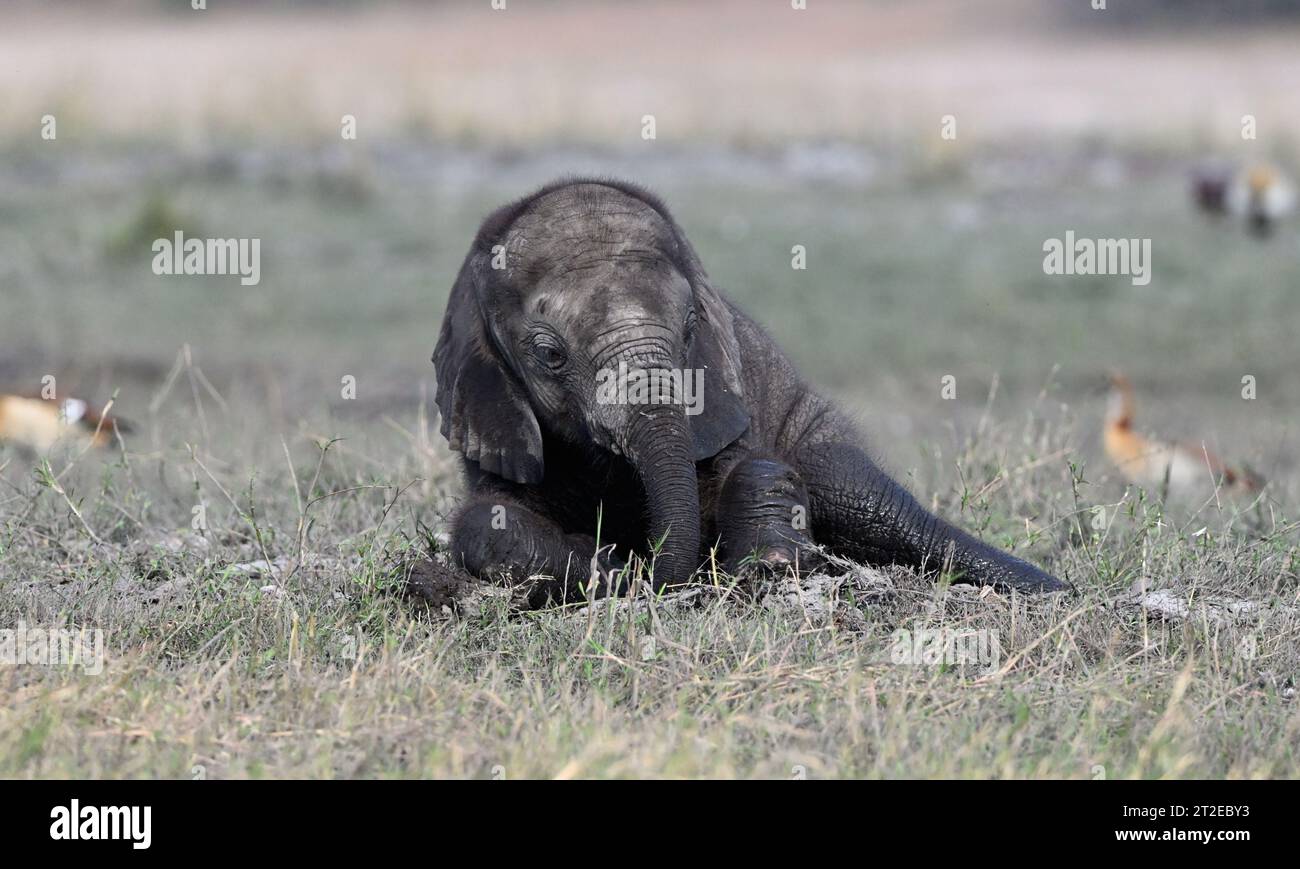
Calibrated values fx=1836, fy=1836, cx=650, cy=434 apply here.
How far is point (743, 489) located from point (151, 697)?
1932mm

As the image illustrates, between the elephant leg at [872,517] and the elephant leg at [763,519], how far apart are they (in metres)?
0.36

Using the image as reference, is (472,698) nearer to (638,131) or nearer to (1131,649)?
(1131,649)

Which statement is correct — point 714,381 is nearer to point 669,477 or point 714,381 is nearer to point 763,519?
point 763,519

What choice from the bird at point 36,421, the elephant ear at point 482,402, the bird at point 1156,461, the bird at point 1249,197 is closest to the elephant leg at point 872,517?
the elephant ear at point 482,402

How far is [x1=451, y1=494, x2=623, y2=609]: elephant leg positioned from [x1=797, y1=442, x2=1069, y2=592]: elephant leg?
33.3 inches

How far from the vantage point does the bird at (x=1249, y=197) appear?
18891mm

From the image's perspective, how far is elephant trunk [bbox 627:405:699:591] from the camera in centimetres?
538

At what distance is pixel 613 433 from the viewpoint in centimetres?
549

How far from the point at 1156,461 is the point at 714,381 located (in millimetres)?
3972

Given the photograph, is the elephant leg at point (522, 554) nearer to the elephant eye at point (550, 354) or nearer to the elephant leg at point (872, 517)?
the elephant eye at point (550, 354)

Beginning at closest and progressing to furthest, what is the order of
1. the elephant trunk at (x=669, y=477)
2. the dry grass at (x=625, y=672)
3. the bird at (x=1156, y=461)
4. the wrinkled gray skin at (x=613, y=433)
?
the dry grass at (x=625, y=672) < the elephant trunk at (x=669, y=477) < the wrinkled gray skin at (x=613, y=433) < the bird at (x=1156, y=461)

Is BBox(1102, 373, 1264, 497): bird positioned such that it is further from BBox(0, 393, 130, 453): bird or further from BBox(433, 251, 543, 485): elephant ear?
BBox(0, 393, 130, 453): bird

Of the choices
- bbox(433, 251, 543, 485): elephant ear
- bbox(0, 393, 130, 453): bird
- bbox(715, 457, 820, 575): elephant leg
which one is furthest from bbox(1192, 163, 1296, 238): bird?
bbox(433, 251, 543, 485): elephant ear

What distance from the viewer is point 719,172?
2208 cm
